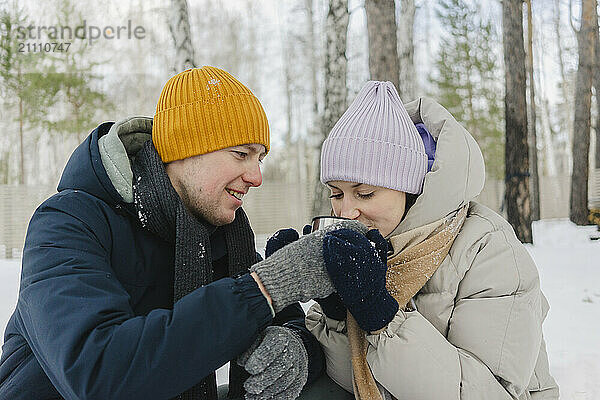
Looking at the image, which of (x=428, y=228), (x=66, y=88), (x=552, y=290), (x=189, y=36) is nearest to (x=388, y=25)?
(x=189, y=36)

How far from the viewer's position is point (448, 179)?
187 cm

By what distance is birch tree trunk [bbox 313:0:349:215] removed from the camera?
6.84m

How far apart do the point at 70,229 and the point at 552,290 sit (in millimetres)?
5856

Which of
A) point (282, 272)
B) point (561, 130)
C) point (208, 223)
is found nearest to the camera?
point (282, 272)

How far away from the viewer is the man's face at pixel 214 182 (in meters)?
1.92

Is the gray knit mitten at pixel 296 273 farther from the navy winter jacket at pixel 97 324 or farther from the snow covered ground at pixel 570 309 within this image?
the snow covered ground at pixel 570 309

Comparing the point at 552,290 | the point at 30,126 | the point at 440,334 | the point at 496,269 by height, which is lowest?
the point at 552,290

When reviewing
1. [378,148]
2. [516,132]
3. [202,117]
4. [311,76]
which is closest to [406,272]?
[378,148]

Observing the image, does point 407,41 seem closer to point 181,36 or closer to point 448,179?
point 181,36

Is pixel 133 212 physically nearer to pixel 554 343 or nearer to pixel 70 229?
pixel 70 229

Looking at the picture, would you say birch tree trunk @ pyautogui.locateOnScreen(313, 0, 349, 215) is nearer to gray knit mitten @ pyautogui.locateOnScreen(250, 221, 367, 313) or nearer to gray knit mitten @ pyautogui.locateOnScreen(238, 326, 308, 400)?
gray knit mitten @ pyautogui.locateOnScreen(238, 326, 308, 400)

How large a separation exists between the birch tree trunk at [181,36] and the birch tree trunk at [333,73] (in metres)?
1.82

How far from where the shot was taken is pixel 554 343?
4336 millimetres

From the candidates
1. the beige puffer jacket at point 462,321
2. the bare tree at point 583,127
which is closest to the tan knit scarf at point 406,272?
the beige puffer jacket at point 462,321
